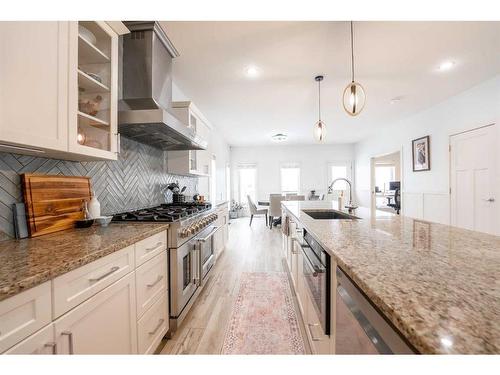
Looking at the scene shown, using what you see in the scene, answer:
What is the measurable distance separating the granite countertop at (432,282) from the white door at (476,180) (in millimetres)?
2960

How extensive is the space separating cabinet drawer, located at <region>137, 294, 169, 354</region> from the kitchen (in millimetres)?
14

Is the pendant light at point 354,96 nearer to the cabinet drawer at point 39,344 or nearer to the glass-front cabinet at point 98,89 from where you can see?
the glass-front cabinet at point 98,89

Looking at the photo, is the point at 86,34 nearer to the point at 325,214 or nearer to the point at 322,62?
the point at 322,62

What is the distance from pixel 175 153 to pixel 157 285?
1789mm

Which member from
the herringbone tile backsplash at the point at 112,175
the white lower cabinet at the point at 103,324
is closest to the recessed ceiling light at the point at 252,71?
the herringbone tile backsplash at the point at 112,175

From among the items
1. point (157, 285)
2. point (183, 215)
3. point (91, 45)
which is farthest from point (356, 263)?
point (91, 45)

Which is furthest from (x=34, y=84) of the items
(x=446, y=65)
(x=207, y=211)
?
(x=446, y=65)

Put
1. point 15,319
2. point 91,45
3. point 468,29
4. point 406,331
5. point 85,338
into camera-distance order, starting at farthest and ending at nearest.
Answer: point 468,29 < point 91,45 < point 85,338 < point 15,319 < point 406,331

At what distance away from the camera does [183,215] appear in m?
1.82

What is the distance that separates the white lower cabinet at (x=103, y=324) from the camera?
785mm

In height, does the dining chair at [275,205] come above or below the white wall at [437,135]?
below

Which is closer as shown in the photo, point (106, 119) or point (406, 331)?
point (406, 331)

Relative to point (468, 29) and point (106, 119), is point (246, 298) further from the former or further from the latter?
point (468, 29)

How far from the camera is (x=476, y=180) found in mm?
3229
